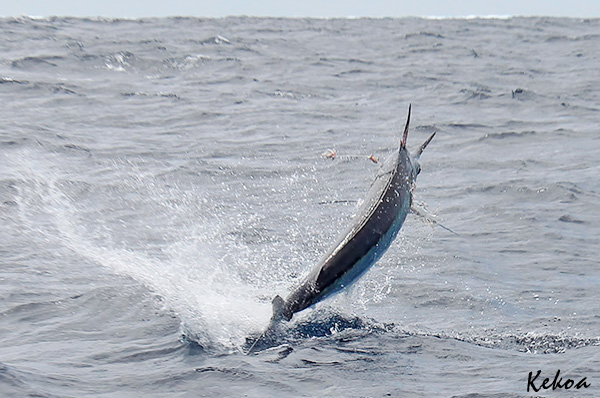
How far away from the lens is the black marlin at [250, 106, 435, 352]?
8.27m

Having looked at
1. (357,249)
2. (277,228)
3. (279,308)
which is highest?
(277,228)

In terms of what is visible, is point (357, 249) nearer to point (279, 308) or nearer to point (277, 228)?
point (279, 308)

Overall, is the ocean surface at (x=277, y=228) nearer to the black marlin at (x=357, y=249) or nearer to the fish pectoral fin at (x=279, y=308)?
the fish pectoral fin at (x=279, y=308)

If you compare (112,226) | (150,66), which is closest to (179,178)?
(112,226)

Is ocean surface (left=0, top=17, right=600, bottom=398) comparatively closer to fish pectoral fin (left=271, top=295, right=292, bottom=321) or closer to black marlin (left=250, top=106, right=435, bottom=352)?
fish pectoral fin (left=271, top=295, right=292, bottom=321)

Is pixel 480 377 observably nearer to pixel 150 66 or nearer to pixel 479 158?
pixel 479 158

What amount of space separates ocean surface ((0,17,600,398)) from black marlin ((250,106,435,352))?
0.61 metres

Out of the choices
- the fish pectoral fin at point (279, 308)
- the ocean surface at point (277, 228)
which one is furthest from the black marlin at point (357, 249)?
the ocean surface at point (277, 228)

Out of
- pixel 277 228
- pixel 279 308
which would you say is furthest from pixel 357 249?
pixel 277 228

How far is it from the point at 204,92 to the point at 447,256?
15.5 metres

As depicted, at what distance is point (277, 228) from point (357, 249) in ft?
17.4

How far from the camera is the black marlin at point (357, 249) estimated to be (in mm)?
8266

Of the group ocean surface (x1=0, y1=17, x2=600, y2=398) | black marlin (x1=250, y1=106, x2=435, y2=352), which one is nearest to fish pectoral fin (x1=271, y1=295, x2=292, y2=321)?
black marlin (x1=250, y1=106, x2=435, y2=352)

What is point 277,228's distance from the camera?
1364 cm
